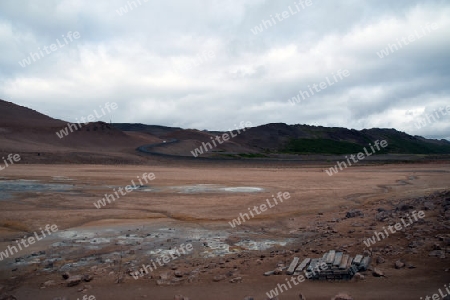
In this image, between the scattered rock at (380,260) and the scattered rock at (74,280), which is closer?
the scattered rock at (74,280)

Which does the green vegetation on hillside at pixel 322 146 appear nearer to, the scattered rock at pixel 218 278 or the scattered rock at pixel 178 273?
the scattered rock at pixel 178 273

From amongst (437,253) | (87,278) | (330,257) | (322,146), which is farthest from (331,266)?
(322,146)

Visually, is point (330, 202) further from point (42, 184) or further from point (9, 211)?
point (42, 184)

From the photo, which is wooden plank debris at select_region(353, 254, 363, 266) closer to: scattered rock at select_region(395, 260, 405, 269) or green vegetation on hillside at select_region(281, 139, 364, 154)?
scattered rock at select_region(395, 260, 405, 269)

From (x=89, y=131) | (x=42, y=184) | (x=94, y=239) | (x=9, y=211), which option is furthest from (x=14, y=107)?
(x=94, y=239)

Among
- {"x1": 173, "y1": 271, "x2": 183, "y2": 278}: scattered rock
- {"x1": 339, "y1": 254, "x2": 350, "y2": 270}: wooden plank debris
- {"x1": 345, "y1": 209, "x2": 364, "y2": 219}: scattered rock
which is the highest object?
{"x1": 173, "y1": 271, "x2": 183, "y2": 278}: scattered rock

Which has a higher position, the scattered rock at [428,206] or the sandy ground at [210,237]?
the sandy ground at [210,237]

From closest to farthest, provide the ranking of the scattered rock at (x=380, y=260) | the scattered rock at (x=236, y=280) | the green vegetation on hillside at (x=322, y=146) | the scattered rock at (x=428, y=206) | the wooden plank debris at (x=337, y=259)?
the wooden plank debris at (x=337, y=259) → the scattered rock at (x=236, y=280) → the scattered rock at (x=380, y=260) → the scattered rock at (x=428, y=206) → the green vegetation on hillside at (x=322, y=146)

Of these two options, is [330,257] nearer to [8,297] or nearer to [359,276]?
[359,276]

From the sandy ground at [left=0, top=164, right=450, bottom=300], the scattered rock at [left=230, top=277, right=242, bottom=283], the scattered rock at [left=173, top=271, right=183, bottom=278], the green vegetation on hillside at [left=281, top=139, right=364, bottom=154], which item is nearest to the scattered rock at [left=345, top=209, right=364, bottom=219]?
the sandy ground at [left=0, top=164, right=450, bottom=300]

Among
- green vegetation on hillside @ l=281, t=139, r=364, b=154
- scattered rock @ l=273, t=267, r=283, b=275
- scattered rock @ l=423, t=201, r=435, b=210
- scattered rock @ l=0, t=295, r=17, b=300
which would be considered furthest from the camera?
green vegetation on hillside @ l=281, t=139, r=364, b=154

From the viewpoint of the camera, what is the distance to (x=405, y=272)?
9.20 m

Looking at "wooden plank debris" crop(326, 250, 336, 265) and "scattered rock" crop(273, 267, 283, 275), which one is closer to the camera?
"wooden plank debris" crop(326, 250, 336, 265)

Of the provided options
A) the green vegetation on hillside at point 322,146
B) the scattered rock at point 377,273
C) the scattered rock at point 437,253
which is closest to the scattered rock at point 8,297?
the scattered rock at point 377,273
